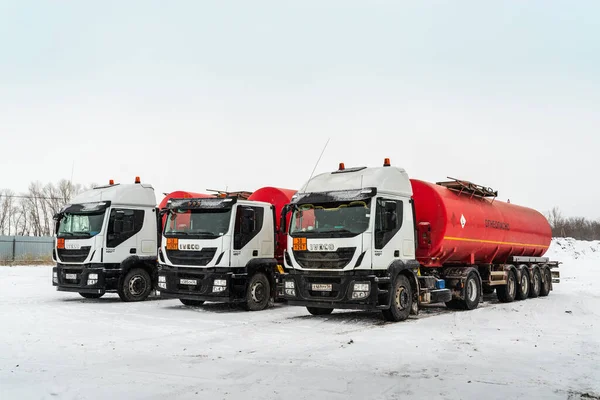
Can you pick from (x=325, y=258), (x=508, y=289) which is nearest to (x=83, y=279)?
(x=325, y=258)

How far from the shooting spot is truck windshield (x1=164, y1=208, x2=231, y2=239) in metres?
14.8

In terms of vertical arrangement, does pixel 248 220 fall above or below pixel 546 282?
above

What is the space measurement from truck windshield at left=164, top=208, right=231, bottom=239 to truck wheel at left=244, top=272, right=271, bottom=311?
1.54 meters

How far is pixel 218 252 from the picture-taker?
574 inches

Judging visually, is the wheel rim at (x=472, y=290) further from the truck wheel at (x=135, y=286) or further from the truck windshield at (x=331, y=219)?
the truck wheel at (x=135, y=286)

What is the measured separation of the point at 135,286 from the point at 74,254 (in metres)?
1.97

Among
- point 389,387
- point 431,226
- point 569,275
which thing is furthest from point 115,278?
point 569,275

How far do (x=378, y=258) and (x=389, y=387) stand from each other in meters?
5.58

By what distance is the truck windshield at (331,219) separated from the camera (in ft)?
40.5

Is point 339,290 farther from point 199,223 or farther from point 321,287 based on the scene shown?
point 199,223

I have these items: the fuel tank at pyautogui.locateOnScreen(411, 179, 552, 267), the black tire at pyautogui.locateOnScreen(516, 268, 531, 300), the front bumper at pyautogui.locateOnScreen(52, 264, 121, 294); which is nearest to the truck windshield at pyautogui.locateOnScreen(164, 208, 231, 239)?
the front bumper at pyautogui.locateOnScreen(52, 264, 121, 294)

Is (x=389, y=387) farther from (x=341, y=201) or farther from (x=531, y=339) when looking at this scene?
(x=341, y=201)

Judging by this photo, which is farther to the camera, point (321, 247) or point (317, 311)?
point (317, 311)

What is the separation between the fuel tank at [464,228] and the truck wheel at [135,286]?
8.29m
